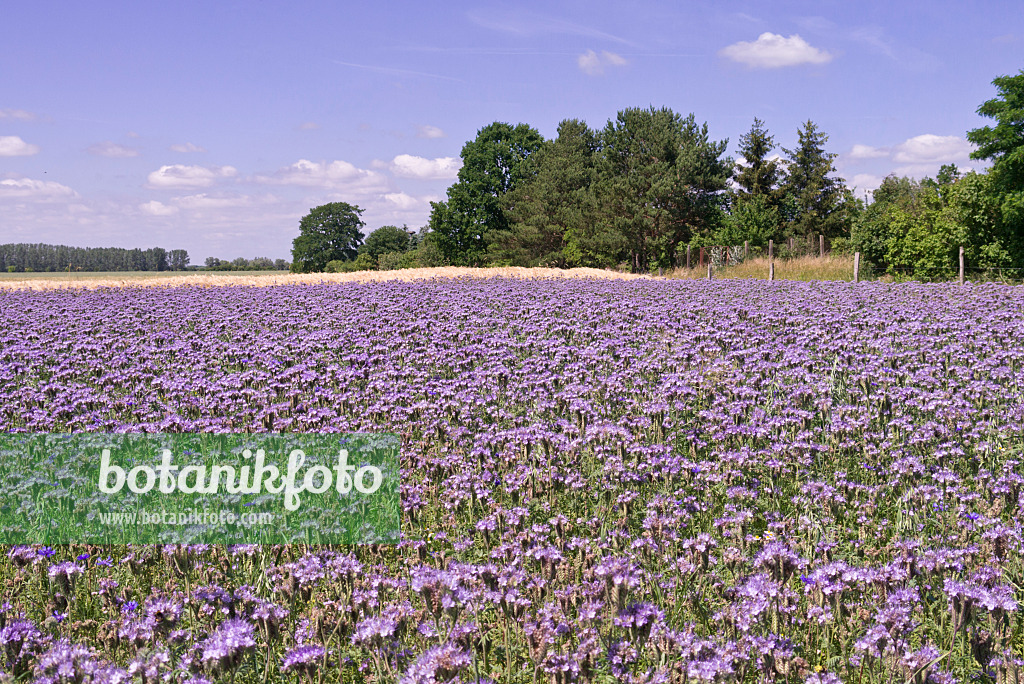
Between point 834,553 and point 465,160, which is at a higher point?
point 465,160

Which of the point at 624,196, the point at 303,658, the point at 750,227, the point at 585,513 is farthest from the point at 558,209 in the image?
the point at 303,658

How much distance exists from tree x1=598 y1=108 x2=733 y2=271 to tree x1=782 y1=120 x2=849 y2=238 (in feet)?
43.5

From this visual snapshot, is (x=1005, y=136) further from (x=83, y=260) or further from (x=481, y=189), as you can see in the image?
(x=83, y=260)

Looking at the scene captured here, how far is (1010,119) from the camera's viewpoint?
2891cm

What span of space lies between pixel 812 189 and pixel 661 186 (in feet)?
75.7

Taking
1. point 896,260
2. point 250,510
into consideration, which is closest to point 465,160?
point 896,260

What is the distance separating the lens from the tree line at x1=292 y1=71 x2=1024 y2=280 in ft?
94.7

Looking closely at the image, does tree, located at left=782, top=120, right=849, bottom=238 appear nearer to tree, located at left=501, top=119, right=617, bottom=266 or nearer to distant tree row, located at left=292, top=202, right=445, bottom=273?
tree, located at left=501, top=119, right=617, bottom=266

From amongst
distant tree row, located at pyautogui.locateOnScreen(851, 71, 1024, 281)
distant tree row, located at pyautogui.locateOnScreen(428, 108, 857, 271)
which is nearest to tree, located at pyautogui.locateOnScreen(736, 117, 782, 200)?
distant tree row, located at pyautogui.locateOnScreen(428, 108, 857, 271)

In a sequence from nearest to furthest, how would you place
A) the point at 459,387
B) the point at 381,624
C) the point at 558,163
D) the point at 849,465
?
the point at 381,624 < the point at 849,465 < the point at 459,387 < the point at 558,163

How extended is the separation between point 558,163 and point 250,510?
179 ft

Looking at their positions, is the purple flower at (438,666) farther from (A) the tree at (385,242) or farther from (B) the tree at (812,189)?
(A) the tree at (385,242)

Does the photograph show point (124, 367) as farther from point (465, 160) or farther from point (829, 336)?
point (465, 160)

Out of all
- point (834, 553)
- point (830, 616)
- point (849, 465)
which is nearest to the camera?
point (830, 616)
